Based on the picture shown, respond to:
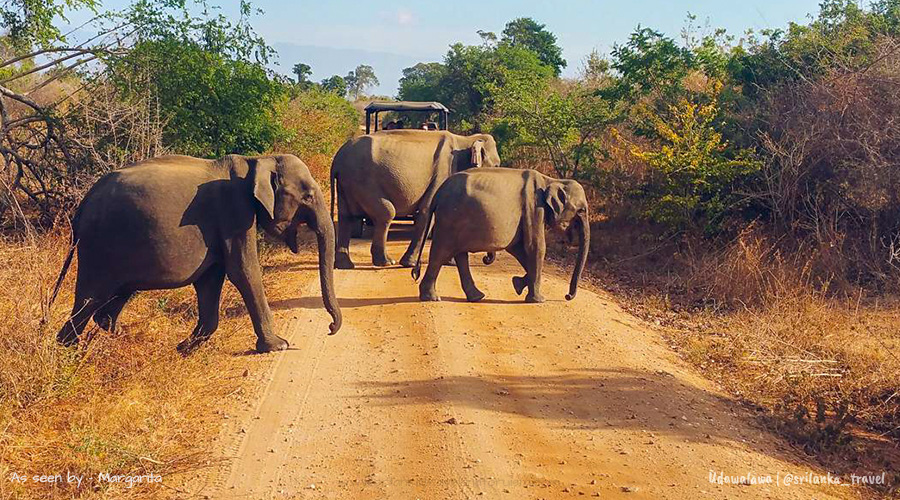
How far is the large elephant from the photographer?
12547mm

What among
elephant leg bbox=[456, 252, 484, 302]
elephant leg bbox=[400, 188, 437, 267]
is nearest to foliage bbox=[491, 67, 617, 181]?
elephant leg bbox=[400, 188, 437, 267]

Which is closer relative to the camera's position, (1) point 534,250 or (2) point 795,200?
(1) point 534,250

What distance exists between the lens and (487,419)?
668 cm

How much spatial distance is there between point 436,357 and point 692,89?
10.0 metres

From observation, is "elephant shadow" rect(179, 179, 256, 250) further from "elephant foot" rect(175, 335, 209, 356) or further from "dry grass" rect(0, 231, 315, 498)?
"dry grass" rect(0, 231, 315, 498)

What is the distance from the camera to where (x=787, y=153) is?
13344mm

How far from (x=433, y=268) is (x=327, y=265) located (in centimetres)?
250

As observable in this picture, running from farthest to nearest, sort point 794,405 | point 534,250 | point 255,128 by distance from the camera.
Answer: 1. point 255,128
2. point 534,250
3. point 794,405

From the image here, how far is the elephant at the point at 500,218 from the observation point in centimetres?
1041

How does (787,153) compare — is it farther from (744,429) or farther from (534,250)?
(744,429)

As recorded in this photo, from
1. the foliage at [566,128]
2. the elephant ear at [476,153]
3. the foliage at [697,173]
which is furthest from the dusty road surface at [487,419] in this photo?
the foliage at [566,128]

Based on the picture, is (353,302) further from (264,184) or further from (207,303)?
(264,184)

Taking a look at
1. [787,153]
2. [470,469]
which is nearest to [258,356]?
[470,469]

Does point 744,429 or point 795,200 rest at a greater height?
point 795,200
